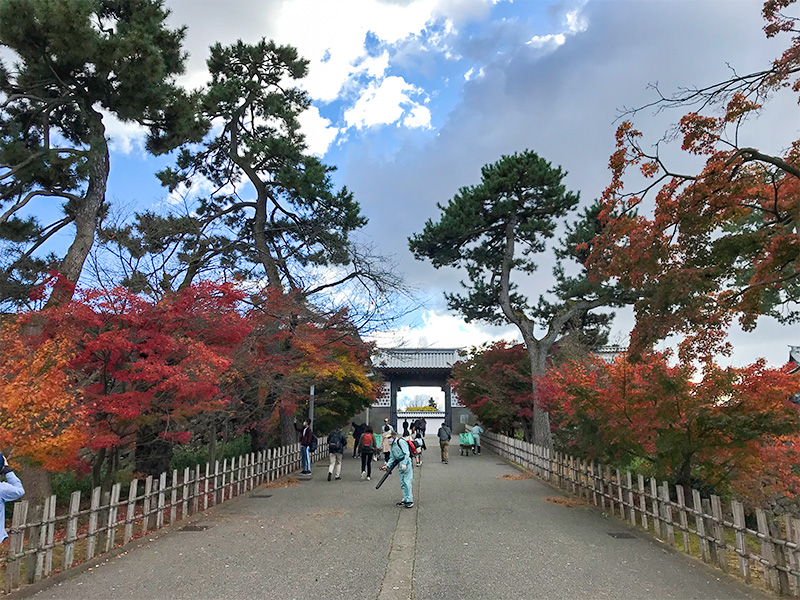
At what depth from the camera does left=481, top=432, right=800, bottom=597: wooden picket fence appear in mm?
5246

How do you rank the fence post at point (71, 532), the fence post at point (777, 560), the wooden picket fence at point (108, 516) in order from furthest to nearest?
1. the fence post at point (71, 532)
2. the wooden picket fence at point (108, 516)
3. the fence post at point (777, 560)

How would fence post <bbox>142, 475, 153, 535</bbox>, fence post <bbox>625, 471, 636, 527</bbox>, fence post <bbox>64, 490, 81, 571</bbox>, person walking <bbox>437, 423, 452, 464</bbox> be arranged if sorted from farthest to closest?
person walking <bbox>437, 423, 452, 464</bbox>
fence post <bbox>625, 471, 636, 527</bbox>
fence post <bbox>142, 475, 153, 535</bbox>
fence post <bbox>64, 490, 81, 571</bbox>

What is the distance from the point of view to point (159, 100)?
1145cm

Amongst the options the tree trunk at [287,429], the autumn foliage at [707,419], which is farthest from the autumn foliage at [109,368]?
the tree trunk at [287,429]

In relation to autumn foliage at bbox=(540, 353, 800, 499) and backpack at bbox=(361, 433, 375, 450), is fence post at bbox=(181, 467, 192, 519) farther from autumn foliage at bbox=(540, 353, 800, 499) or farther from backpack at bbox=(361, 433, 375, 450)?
autumn foliage at bbox=(540, 353, 800, 499)

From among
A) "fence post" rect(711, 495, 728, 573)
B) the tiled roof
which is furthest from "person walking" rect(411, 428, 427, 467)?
the tiled roof

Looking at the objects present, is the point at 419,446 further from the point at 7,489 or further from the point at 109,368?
the point at 7,489

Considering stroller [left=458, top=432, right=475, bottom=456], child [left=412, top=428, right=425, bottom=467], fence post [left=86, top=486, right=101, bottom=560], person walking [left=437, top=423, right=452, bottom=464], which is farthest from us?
A: stroller [left=458, top=432, right=475, bottom=456]

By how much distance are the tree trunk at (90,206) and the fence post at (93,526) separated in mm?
4817

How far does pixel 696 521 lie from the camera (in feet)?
21.8

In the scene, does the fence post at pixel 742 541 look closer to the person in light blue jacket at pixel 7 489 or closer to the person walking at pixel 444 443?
the person in light blue jacket at pixel 7 489

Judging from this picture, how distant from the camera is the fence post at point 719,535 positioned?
6105 mm

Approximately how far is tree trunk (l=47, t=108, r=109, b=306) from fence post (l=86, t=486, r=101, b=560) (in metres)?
4.82

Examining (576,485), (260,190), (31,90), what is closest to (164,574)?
(576,485)
